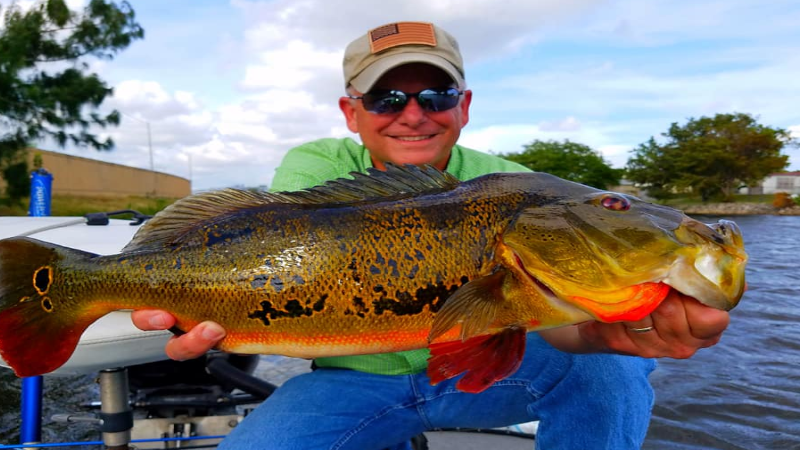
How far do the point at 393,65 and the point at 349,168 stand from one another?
27.6 inches

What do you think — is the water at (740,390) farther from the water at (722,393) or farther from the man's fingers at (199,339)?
the man's fingers at (199,339)

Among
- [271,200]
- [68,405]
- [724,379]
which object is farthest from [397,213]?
[724,379]

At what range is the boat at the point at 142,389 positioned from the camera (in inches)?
108

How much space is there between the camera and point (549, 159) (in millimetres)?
62969

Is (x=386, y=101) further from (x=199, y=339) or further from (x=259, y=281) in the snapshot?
(x=199, y=339)

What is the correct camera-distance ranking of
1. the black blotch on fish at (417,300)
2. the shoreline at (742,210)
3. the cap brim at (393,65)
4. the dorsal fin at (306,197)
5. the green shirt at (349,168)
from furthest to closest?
the shoreline at (742,210) < the cap brim at (393,65) < the green shirt at (349,168) < the dorsal fin at (306,197) < the black blotch on fish at (417,300)

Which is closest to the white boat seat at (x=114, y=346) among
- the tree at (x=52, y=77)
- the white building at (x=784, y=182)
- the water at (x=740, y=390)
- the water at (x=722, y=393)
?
the water at (x=722, y=393)

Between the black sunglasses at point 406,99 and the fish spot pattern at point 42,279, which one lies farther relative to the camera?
the black sunglasses at point 406,99

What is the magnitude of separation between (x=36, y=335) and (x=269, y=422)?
1.11 metres

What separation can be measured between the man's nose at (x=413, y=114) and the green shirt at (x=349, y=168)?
417mm

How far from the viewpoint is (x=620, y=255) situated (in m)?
1.85

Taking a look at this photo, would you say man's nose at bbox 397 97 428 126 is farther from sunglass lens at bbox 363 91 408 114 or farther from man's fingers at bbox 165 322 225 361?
man's fingers at bbox 165 322 225 361

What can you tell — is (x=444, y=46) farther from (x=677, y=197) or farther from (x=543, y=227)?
(x=677, y=197)

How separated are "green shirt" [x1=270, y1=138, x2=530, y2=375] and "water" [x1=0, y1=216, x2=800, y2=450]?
9.92ft
